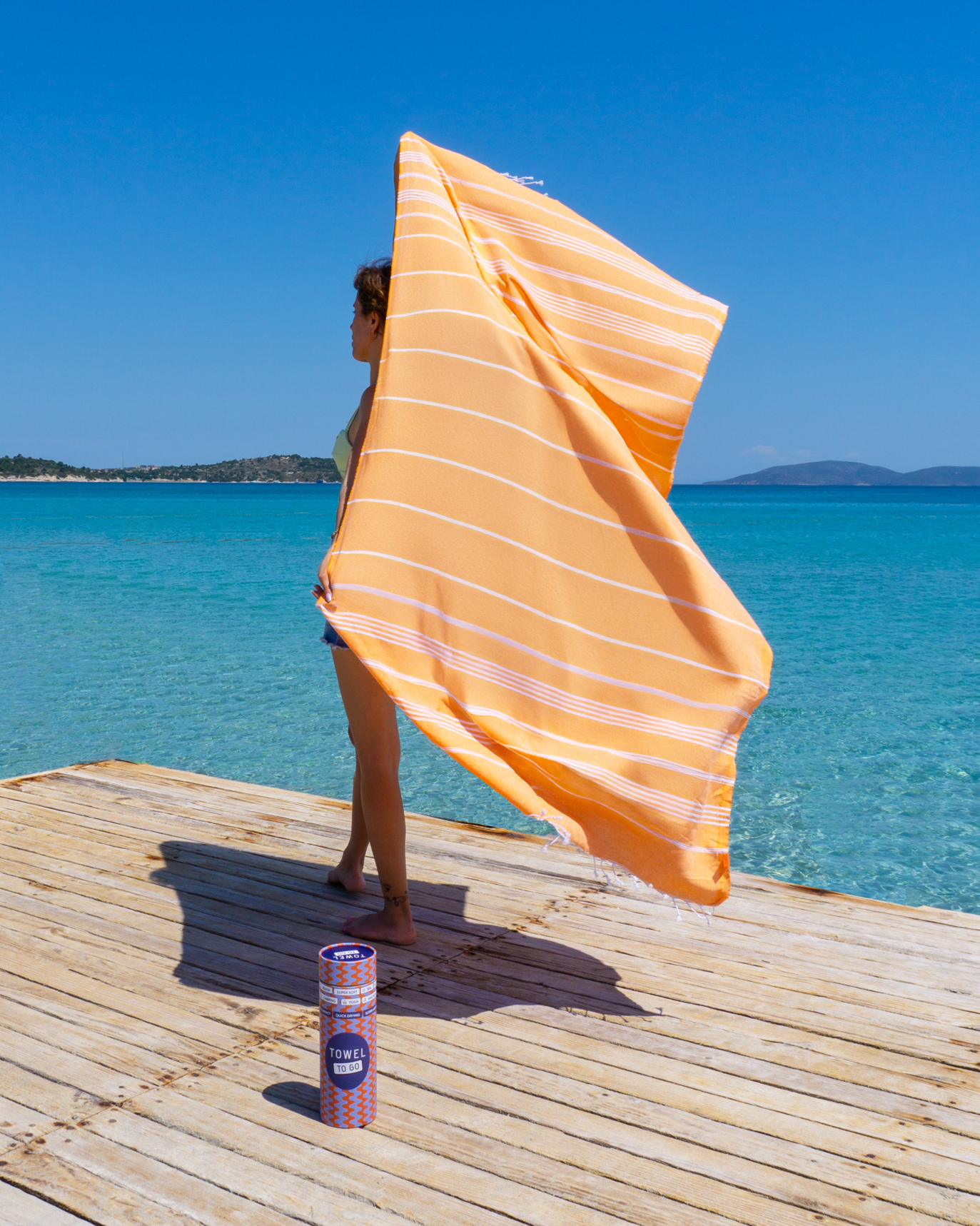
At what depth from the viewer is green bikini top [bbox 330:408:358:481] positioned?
3.07m

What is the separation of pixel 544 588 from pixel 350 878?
1.74m

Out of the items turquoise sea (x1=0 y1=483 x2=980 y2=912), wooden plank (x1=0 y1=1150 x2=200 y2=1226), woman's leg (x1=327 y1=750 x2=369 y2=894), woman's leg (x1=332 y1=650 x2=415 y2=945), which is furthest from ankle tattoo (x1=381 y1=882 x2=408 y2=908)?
turquoise sea (x1=0 y1=483 x2=980 y2=912)

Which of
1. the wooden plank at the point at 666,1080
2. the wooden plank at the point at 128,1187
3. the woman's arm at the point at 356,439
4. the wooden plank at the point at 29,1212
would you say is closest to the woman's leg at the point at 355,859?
the wooden plank at the point at 666,1080

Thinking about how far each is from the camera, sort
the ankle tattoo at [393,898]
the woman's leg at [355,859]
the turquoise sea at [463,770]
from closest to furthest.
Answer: the ankle tattoo at [393,898], the woman's leg at [355,859], the turquoise sea at [463,770]

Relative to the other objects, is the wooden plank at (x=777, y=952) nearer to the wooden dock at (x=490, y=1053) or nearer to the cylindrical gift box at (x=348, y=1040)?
the wooden dock at (x=490, y=1053)

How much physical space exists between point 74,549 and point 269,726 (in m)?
29.0

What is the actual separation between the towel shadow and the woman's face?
1.91 meters

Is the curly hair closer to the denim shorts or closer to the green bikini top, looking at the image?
the green bikini top

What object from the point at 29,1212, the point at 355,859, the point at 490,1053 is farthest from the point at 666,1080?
the point at 355,859

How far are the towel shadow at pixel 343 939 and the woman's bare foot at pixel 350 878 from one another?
0.03m

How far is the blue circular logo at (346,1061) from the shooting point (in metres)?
2.16

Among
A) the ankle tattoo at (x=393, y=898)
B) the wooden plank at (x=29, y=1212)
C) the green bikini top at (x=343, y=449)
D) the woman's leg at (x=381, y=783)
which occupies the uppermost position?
the green bikini top at (x=343, y=449)

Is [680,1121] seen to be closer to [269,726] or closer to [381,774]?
[381,774]

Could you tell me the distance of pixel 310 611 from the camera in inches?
798
